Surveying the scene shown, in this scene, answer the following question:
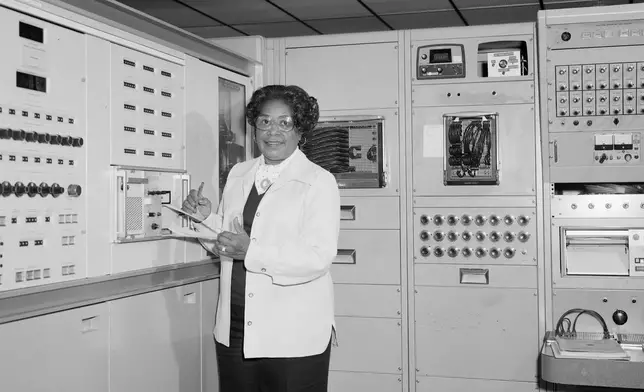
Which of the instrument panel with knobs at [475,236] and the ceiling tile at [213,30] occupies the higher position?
the ceiling tile at [213,30]

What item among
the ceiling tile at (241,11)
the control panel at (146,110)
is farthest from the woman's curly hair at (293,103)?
the ceiling tile at (241,11)

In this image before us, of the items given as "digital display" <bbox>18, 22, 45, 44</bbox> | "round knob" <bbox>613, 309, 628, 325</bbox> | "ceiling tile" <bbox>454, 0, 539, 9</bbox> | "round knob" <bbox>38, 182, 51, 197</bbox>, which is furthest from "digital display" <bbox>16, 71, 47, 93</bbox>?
"ceiling tile" <bbox>454, 0, 539, 9</bbox>

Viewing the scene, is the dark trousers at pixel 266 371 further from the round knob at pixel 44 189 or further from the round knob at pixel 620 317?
the round knob at pixel 620 317

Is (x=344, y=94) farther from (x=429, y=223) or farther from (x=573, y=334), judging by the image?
(x=573, y=334)

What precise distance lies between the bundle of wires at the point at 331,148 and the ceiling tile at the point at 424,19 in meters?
3.83

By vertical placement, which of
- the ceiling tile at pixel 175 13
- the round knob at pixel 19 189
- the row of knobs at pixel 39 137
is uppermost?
the ceiling tile at pixel 175 13

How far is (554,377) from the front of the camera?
327 cm

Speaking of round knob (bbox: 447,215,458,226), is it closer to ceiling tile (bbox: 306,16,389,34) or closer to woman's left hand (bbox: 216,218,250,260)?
woman's left hand (bbox: 216,218,250,260)

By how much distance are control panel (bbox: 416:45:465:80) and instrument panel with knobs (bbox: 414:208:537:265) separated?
65cm

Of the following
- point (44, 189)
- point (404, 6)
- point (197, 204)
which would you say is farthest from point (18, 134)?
point (404, 6)

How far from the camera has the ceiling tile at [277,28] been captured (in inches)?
305

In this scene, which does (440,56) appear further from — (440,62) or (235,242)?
(235,242)

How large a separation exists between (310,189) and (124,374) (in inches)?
37.5

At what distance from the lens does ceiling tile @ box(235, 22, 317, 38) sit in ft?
25.4
